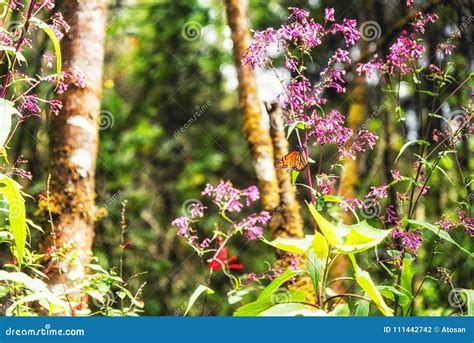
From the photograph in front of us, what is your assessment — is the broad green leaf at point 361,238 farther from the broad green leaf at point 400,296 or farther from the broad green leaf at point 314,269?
the broad green leaf at point 400,296

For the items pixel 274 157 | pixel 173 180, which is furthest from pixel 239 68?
pixel 173 180

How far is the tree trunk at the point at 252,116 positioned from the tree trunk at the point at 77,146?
0.70 meters

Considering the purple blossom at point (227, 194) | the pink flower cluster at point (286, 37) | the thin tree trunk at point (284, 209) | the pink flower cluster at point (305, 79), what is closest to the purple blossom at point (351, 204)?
the pink flower cluster at point (305, 79)

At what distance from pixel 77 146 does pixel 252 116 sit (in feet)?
2.98

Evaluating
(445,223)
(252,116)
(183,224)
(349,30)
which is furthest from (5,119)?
(252,116)

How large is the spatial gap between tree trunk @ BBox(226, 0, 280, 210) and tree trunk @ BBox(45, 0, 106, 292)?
70cm

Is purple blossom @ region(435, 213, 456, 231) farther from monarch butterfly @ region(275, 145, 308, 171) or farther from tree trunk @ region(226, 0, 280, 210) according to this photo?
tree trunk @ region(226, 0, 280, 210)

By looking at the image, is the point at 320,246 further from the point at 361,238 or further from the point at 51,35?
the point at 51,35

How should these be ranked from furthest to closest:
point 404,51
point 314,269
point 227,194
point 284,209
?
1. point 284,209
2. point 227,194
3. point 404,51
4. point 314,269

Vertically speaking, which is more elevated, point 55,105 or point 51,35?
point 51,35

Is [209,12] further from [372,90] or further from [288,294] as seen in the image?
[288,294]

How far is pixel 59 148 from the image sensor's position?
2.43 meters

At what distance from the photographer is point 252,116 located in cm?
295

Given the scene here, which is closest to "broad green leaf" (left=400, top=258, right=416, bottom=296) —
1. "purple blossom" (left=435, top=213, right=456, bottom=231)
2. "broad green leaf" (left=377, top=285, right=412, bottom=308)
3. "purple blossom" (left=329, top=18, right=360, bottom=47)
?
"broad green leaf" (left=377, top=285, right=412, bottom=308)
